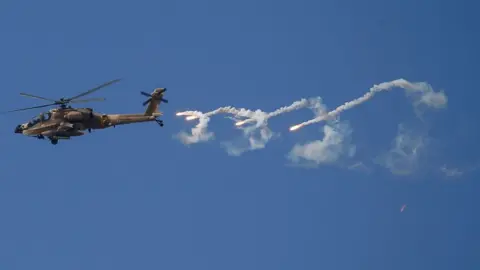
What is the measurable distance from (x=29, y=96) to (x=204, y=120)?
1954 cm

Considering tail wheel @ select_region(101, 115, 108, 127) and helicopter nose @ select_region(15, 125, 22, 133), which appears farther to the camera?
helicopter nose @ select_region(15, 125, 22, 133)

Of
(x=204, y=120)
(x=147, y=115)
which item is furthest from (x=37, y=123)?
(x=204, y=120)

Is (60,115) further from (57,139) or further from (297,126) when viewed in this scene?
(297,126)

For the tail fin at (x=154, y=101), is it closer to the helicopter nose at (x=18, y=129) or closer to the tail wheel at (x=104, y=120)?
the tail wheel at (x=104, y=120)

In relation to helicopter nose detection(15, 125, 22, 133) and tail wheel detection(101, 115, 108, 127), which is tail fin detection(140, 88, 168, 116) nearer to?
tail wheel detection(101, 115, 108, 127)

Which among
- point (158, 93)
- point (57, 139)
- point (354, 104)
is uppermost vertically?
point (354, 104)

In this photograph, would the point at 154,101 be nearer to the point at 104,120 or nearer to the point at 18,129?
the point at 104,120

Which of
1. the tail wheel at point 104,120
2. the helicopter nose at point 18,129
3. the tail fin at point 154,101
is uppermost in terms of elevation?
the tail fin at point 154,101

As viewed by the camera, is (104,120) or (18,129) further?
(18,129)

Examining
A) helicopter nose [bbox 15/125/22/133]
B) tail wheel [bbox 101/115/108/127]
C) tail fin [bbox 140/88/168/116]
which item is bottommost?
helicopter nose [bbox 15/125/22/133]

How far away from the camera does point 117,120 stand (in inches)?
4294

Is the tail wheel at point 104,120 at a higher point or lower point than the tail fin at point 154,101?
lower

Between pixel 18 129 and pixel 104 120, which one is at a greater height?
pixel 104 120

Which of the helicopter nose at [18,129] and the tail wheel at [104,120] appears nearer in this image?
the tail wheel at [104,120]
